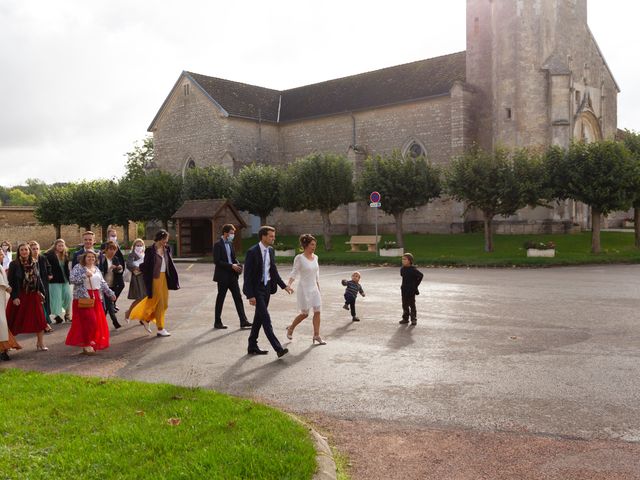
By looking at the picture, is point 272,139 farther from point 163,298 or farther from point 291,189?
point 163,298

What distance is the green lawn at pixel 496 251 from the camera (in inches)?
934

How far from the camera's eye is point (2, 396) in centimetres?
664

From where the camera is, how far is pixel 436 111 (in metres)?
39.8

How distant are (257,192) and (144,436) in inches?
1272

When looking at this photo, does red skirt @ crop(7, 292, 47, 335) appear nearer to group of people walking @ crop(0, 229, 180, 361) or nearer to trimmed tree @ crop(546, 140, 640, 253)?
group of people walking @ crop(0, 229, 180, 361)

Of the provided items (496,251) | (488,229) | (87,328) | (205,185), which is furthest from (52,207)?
(87,328)

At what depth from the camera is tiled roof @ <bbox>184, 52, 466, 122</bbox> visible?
1625 inches

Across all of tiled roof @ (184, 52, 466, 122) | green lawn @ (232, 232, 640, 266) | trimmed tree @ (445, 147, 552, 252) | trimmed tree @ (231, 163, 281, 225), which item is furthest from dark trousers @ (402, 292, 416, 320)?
tiled roof @ (184, 52, 466, 122)

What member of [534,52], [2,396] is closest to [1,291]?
[2,396]

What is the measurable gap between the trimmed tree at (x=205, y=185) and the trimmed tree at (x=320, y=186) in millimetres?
5545

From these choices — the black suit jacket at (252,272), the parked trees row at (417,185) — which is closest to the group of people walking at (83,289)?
the black suit jacket at (252,272)

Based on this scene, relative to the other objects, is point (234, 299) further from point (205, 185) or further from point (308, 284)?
point (205, 185)

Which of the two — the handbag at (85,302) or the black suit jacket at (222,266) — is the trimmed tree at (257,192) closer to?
the black suit jacket at (222,266)

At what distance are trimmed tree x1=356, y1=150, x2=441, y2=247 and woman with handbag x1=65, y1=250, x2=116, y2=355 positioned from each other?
22397mm
